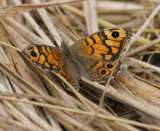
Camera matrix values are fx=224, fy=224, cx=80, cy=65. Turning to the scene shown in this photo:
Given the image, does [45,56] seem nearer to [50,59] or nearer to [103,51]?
[50,59]

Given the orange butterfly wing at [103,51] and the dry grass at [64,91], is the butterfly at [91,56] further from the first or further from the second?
the dry grass at [64,91]

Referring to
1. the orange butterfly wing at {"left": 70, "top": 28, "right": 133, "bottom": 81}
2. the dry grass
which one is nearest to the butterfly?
the orange butterfly wing at {"left": 70, "top": 28, "right": 133, "bottom": 81}

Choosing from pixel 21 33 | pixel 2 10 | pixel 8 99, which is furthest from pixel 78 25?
pixel 8 99

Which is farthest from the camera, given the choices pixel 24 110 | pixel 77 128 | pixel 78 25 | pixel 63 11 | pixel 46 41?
pixel 63 11

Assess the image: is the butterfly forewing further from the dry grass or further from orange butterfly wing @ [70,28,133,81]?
orange butterfly wing @ [70,28,133,81]

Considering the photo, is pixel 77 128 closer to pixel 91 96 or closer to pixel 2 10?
pixel 91 96

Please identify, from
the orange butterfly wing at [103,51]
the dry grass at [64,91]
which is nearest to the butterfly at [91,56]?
the orange butterfly wing at [103,51]
